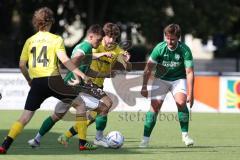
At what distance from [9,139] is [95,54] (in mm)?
1952

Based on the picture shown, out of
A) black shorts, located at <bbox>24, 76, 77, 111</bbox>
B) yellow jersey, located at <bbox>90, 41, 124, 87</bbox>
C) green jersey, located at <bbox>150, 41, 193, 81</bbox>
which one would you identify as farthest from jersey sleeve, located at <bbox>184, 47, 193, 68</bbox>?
black shorts, located at <bbox>24, 76, 77, 111</bbox>

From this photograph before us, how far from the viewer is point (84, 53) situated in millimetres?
11492

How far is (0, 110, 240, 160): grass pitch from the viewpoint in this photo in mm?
11000

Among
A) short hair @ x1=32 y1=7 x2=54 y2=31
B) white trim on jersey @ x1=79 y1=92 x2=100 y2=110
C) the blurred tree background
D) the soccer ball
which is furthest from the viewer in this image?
the blurred tree background

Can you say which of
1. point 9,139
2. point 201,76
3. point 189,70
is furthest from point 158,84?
point 201,76

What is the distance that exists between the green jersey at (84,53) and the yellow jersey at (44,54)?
0.62m

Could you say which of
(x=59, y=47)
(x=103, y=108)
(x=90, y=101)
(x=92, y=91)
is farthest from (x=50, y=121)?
(x=59, y=47)

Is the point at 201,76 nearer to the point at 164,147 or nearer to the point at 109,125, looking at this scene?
the point at 109,125

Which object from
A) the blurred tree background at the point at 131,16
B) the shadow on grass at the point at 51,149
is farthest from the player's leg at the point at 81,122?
the blurred tree background at the point at 131,16

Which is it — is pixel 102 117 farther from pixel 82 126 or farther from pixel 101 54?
pixel 101 54

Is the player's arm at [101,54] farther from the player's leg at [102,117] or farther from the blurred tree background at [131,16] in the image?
the blurred tree background at [131,16]

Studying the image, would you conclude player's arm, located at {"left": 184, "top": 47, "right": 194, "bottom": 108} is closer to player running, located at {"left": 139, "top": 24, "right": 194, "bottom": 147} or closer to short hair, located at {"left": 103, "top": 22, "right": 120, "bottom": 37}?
player running, located at {"left": 139, "top": 24, "right": 194, "bottom": 147}

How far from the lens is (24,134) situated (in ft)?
47.7

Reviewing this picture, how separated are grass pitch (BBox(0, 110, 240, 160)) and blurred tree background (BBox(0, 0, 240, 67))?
15743 mm
